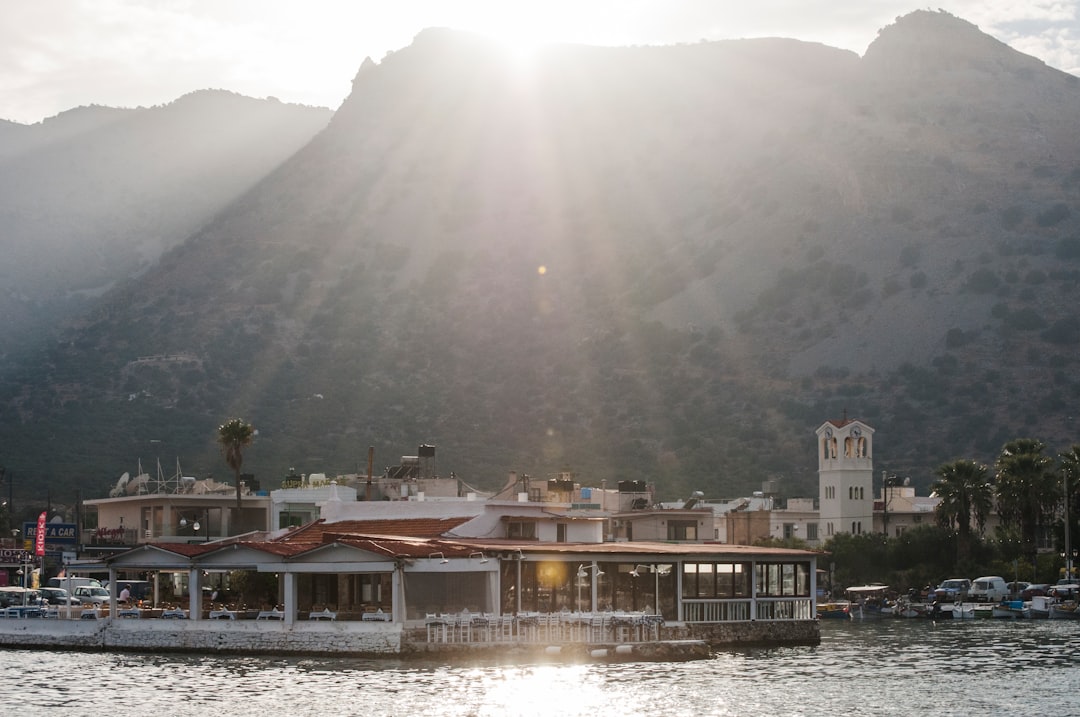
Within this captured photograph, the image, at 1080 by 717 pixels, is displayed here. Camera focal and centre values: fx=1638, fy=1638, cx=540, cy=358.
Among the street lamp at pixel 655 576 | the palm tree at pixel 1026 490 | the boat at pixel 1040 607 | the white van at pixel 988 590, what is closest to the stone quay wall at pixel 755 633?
the street lamp at pixel 655 576

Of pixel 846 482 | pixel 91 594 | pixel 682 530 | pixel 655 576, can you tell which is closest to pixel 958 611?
pixel 682 530

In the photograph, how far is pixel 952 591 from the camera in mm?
101375

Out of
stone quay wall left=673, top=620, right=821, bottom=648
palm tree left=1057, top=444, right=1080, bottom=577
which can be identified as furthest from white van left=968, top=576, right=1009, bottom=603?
stone quay wall left=673, top=620, right=821, bottom=648

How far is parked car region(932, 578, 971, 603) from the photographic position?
329 feet

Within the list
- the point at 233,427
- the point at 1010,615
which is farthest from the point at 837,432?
the point at 233,427

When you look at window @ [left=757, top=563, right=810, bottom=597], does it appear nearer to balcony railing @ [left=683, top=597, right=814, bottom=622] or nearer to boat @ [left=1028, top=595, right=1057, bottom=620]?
balcony railing @ [left=683, top=597, right=814, bottom=622]

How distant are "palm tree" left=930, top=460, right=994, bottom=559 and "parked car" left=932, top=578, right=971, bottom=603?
14.8 ft

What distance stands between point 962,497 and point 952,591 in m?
7.02

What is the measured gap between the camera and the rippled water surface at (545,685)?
49031 millimetres

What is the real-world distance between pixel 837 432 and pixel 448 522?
164 feet

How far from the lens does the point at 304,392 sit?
188875 millimetres

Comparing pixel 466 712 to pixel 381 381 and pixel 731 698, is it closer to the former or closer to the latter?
pixel 731 698

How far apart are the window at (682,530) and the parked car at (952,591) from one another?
1834 centimetres

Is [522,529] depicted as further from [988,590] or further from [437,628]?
[988,590]
